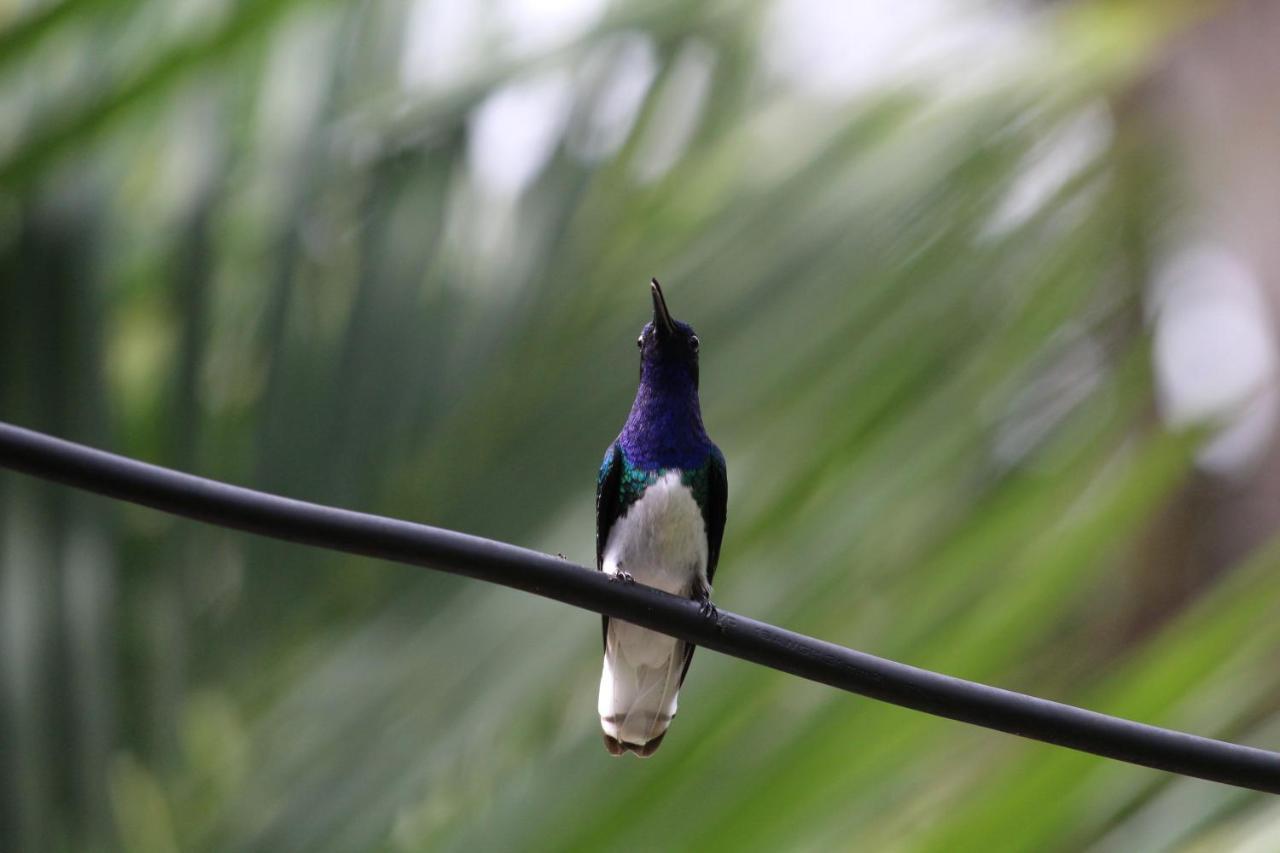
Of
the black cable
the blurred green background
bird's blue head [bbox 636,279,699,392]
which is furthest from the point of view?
bird's blue head [bbox 636,279,699,392]

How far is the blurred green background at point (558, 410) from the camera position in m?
1.46

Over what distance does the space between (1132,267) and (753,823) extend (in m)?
1.09

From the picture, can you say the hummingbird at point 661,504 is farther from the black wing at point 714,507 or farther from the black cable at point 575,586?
the black cable at point 575,586

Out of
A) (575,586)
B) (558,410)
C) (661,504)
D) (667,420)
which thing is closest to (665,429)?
(667,420)

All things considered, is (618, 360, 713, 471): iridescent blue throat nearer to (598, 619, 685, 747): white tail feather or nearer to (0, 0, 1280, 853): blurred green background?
(0, 0, 1280, 853): blurred green background


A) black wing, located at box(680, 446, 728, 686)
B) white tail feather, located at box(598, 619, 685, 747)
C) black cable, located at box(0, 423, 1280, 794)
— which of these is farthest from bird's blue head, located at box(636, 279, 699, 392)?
black cable, located at box(0, 423, 1280, 794)

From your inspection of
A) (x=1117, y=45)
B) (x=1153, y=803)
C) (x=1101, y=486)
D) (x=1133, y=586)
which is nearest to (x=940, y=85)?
(x=1117, y=45)

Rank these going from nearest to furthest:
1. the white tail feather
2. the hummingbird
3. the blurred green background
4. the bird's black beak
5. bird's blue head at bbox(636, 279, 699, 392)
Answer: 1. the blurred green background
2. the white tail feather
3. the bird's black beak
4. bird's blue head at bbox(636, 279, 699, 392)
5. the hummingbird

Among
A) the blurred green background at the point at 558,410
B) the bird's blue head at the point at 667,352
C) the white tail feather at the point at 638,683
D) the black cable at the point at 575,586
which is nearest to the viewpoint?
the black cable at the point at 575,586

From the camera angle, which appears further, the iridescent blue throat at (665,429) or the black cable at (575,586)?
the iridescent blue throat at (665,429)

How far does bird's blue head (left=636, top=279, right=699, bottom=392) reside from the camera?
6.24ft

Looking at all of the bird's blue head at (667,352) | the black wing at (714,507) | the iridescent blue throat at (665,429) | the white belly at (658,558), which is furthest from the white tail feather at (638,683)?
the bird's blue head at (667,352)

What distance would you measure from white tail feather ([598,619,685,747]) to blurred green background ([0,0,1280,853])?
58mm

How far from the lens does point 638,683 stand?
1932 millimetres
